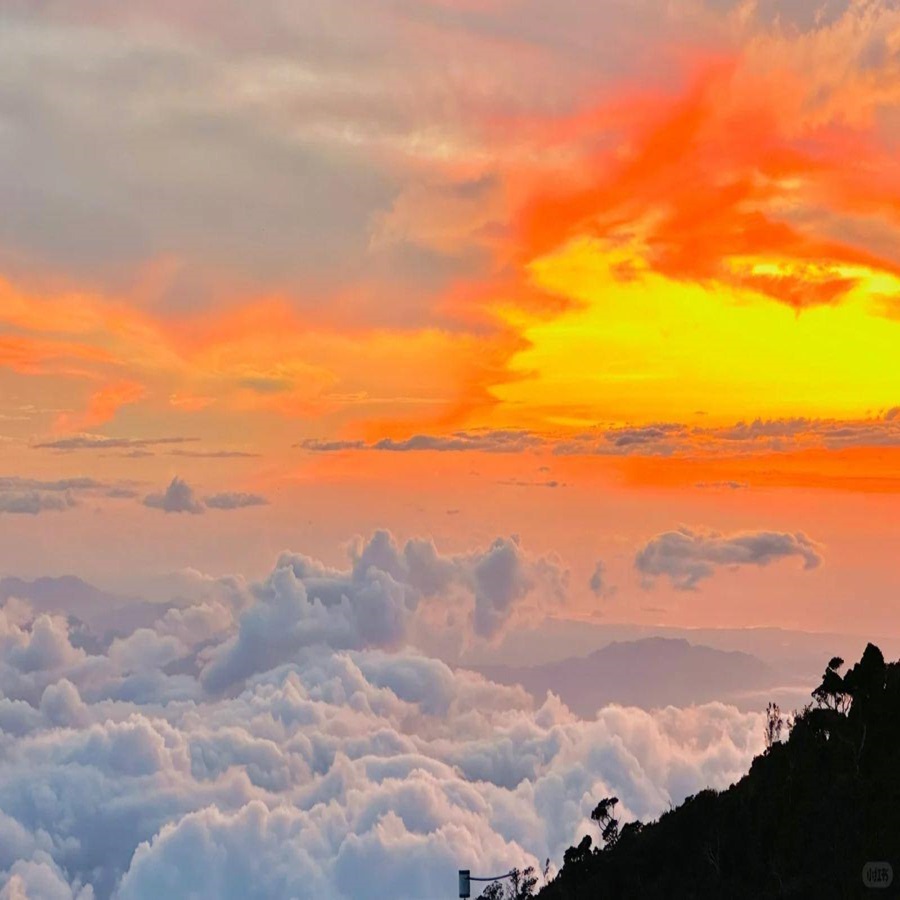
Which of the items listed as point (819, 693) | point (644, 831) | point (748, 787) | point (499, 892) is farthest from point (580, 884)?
point (499, 892)

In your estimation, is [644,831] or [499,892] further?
[499,892]

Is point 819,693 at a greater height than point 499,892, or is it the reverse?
point 819,693

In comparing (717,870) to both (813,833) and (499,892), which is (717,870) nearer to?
(813,833)

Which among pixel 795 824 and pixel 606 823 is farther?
pixel 606 823

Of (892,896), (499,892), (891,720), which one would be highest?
(891,720)

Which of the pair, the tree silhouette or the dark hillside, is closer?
the dark hillside

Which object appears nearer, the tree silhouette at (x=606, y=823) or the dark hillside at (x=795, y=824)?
the dark hillside at (x=795, y=824)

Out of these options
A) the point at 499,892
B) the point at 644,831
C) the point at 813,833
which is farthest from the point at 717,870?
the point at 499,892

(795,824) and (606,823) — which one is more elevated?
(795,824)

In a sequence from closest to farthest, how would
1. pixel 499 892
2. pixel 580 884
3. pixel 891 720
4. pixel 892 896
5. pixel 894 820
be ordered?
pixel 892 896
pixel 894 820
pixel 891 720
pixel 580 884
pixel 499 892

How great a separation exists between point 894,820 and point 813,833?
6866 mm

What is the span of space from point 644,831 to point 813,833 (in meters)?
31.9

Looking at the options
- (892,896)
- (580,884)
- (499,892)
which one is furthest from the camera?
(499,892)

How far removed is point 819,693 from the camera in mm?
142750
